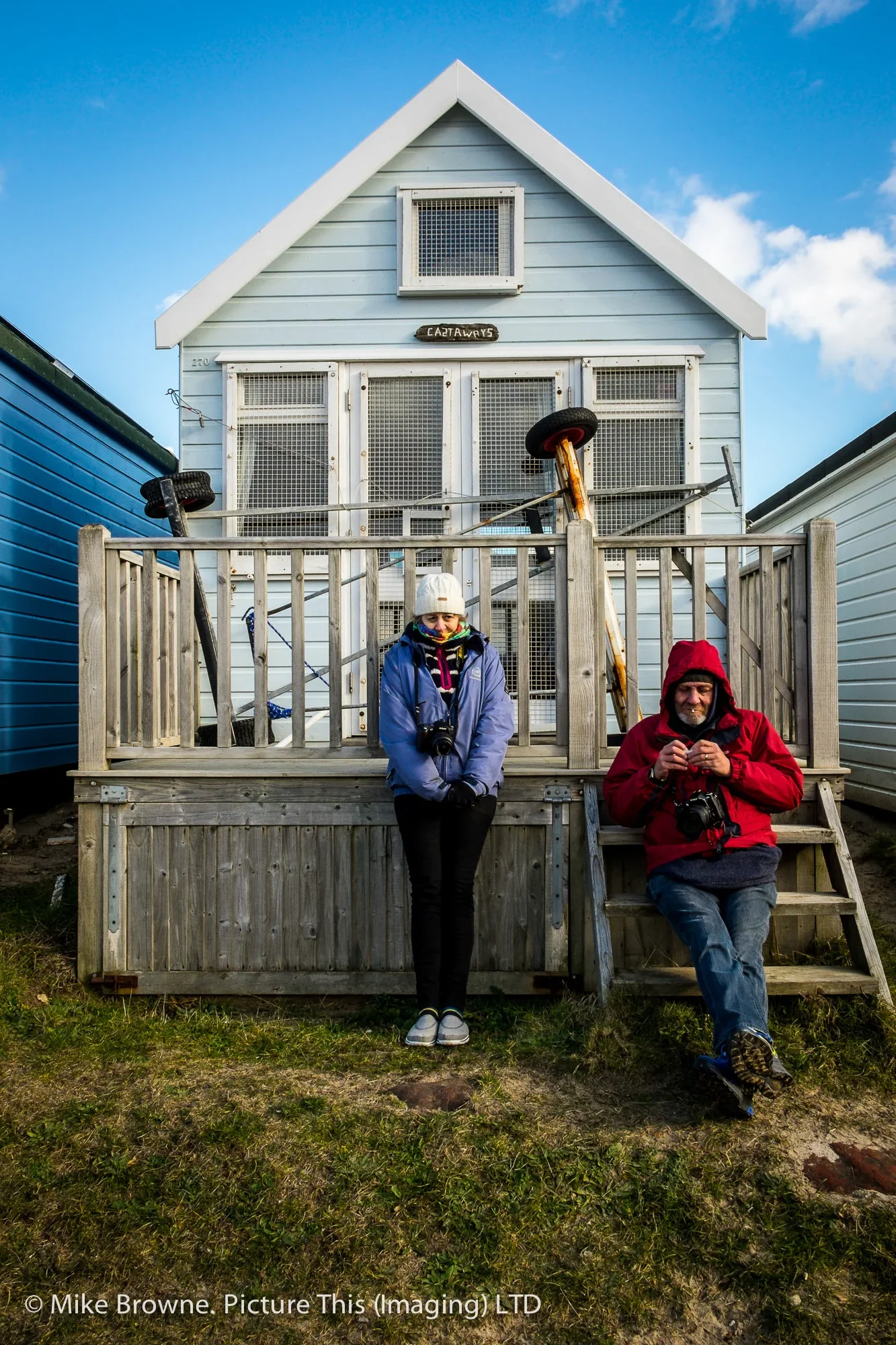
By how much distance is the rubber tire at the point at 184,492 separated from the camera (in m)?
5.25

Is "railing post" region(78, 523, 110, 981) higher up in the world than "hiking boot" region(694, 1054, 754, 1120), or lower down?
higher up

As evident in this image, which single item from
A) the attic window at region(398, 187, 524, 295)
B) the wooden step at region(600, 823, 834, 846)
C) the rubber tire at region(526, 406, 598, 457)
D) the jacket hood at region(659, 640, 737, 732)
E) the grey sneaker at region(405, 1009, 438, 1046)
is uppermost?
the attic window at region(398, 187, 524, 295)

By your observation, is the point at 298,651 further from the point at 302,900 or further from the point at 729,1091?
the point at 729,1091

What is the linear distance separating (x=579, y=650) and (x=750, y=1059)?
1.76 metres

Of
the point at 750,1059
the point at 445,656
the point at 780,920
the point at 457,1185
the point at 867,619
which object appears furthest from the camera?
the point at 867,619

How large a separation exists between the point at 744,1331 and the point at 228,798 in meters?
2.63

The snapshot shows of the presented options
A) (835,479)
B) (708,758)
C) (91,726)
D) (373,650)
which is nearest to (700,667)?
(708,758)

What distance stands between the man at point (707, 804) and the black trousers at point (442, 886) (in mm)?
573

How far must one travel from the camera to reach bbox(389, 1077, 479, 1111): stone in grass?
2.80 metres

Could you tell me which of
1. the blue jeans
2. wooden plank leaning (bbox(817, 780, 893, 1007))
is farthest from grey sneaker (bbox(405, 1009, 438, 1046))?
wooden plank leaning (bbox(817, 780, 893, 1007))

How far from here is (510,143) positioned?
6.02 meters

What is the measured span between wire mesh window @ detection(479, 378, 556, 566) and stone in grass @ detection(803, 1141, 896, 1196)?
4.30 meters

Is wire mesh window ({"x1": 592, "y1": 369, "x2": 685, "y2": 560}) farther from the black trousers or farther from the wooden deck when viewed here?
the black trousers

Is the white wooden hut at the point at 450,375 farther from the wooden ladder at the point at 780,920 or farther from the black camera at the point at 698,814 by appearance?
the black camera at the point at 698,814
